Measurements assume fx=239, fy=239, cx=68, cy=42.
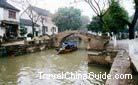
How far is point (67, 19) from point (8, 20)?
20.9 metres

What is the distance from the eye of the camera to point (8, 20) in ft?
115

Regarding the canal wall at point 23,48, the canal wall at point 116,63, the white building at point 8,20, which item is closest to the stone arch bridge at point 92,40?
the canal wall at point 23,48

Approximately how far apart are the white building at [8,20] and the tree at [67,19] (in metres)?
16.7

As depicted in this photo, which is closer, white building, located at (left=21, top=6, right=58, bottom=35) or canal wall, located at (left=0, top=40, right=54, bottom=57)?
canal wall, located at (left=0, top=40, right=54, bottom=57)

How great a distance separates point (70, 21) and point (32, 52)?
25.0 meters

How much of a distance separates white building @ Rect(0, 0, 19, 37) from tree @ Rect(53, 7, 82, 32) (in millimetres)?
16683

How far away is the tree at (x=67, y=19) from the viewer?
175 ft

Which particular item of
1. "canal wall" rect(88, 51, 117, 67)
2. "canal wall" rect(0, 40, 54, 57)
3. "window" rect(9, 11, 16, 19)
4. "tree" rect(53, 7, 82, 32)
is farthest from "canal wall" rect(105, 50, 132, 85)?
"tree" rect(53, 7, 82, 32)

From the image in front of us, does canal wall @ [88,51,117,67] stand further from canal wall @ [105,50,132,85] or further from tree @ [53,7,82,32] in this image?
tree @ [53,7,82,32]

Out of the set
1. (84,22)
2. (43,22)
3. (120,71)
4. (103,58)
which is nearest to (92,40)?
(103,58)

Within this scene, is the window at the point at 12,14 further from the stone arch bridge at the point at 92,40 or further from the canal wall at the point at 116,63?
the canal wall at the point at 116,63

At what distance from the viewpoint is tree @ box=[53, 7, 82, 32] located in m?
53.4

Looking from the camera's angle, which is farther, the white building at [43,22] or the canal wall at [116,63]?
the white building at [43,22]

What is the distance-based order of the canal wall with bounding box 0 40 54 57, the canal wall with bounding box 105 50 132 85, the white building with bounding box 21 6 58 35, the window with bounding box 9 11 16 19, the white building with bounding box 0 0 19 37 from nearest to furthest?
the canal wall with bounding box 105 50 132 85
the canal wall with bounding box 0 40 54 57
the white building with bounding box 0 0 19 37
the window with bounding box 9 11 16 19
the white building with bounding box 21 6 58 35
